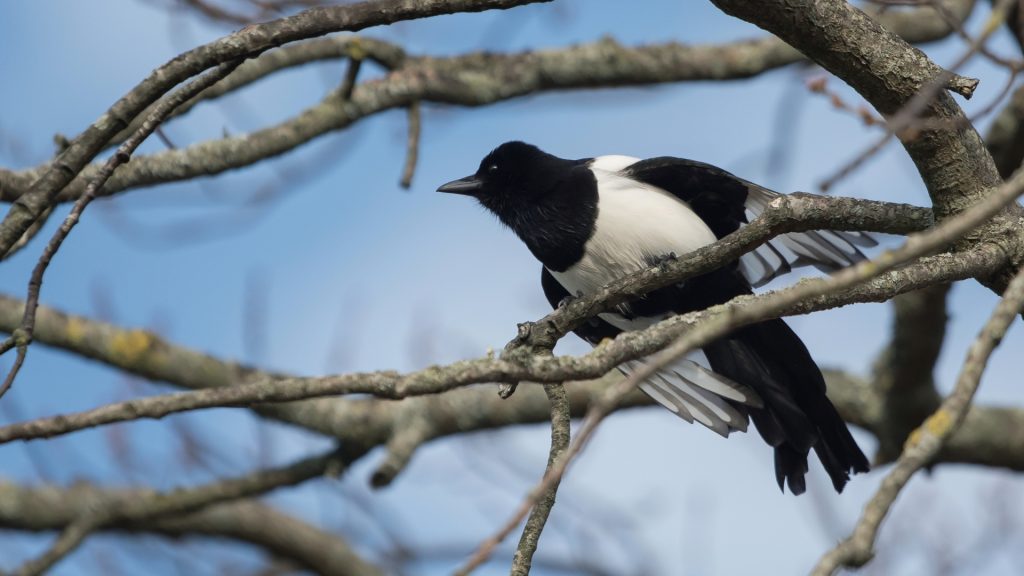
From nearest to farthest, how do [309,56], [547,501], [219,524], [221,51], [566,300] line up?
[547,501] → [221,51] → [566,300] → [309,56] → [219,524]

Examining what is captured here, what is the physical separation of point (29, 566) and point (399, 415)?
1.68 m

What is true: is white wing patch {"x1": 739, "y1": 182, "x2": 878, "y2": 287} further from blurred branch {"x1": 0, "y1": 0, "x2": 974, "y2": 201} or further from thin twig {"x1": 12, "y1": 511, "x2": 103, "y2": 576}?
thin twig {"x1": 12, "y1": 511, "x2": 103, "y2": 576}

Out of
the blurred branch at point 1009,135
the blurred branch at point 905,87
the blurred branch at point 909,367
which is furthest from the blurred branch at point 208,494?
the blurred branch at point 905,87

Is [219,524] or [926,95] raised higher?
[926,95]

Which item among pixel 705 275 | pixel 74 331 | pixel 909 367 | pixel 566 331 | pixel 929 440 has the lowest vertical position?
pixel 909 367

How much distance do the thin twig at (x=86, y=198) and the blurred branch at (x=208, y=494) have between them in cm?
272

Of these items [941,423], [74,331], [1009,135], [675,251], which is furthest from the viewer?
[74,331]

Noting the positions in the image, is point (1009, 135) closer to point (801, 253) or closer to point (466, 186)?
point (801, 253)

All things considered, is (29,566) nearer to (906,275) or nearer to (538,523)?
(538,523)

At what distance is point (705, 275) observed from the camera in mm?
3752

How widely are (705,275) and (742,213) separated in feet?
0.78

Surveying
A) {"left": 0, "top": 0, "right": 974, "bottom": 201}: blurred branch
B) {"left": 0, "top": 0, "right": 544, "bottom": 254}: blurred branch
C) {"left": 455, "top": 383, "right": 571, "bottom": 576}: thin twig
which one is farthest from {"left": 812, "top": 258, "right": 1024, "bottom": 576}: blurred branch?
{"left": 0, "top": 0, "right": 974, "bottom": 201}: blurred branch

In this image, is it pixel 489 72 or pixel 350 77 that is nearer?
pixel 350 77

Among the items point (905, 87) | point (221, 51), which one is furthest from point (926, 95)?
point (221, 51)
